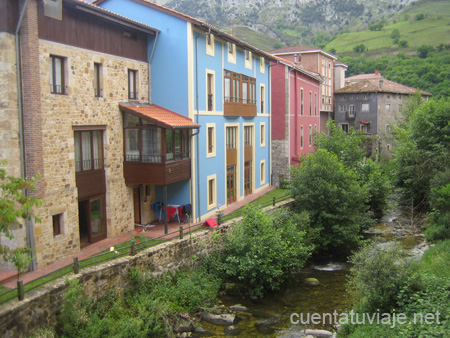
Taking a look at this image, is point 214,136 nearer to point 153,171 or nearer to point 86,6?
point 153,171

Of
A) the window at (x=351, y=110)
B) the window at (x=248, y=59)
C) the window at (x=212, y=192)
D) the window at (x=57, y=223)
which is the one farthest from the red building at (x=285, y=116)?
the window at (x=351, y=110)

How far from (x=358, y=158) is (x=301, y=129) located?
901 cm

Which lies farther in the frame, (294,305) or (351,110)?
(351,110)

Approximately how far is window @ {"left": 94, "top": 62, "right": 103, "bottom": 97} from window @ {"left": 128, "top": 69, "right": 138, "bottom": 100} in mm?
2001

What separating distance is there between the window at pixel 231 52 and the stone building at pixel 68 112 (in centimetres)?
590

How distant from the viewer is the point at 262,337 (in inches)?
526

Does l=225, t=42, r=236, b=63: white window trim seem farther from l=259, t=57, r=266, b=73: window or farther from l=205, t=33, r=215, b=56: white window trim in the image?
l=259, t=57, r=266, b=73: window

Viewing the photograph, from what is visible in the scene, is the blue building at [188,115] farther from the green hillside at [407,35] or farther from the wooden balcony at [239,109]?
the green hillside at [407,35]

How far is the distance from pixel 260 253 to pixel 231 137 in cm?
1004

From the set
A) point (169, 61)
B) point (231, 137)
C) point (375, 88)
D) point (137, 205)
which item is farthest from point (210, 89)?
point (375, 88)

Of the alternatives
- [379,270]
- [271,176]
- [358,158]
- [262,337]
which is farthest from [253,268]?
[271,176]

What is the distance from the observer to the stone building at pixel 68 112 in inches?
524

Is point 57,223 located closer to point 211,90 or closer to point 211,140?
point 211,140

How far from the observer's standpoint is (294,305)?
622 inches
